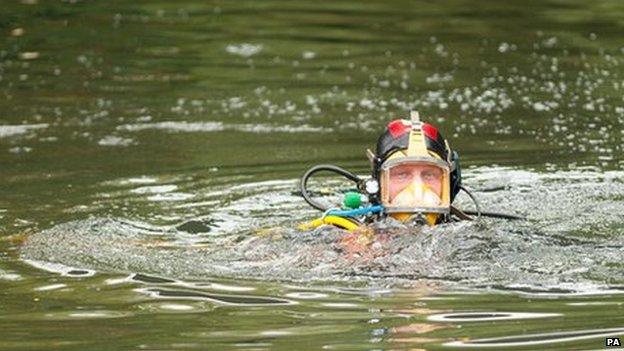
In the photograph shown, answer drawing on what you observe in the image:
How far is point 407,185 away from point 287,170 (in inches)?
145

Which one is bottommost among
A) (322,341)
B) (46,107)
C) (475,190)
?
(322,341)

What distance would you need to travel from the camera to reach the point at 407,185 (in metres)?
9.39

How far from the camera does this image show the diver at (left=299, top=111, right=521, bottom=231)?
9.30 m

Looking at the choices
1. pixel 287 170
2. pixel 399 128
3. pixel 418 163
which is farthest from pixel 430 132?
pixel 287 170

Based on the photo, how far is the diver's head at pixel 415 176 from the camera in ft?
30.5

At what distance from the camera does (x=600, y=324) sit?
7.57m

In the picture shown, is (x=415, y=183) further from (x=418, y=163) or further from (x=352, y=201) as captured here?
(x=352, y=201)

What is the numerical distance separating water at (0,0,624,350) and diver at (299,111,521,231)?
167mm

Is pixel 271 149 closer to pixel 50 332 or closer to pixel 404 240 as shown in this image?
pixel 404 240

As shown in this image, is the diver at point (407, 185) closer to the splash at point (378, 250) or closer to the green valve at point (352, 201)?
the green valve at point (352, 201)

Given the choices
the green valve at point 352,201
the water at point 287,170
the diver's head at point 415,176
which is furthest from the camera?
the green valve at point 352,201

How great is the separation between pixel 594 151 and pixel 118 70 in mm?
6325

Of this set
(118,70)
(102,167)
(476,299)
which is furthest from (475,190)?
(118,70)

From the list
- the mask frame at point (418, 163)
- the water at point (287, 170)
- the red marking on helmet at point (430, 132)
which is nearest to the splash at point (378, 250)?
the water at point (287, 170)
